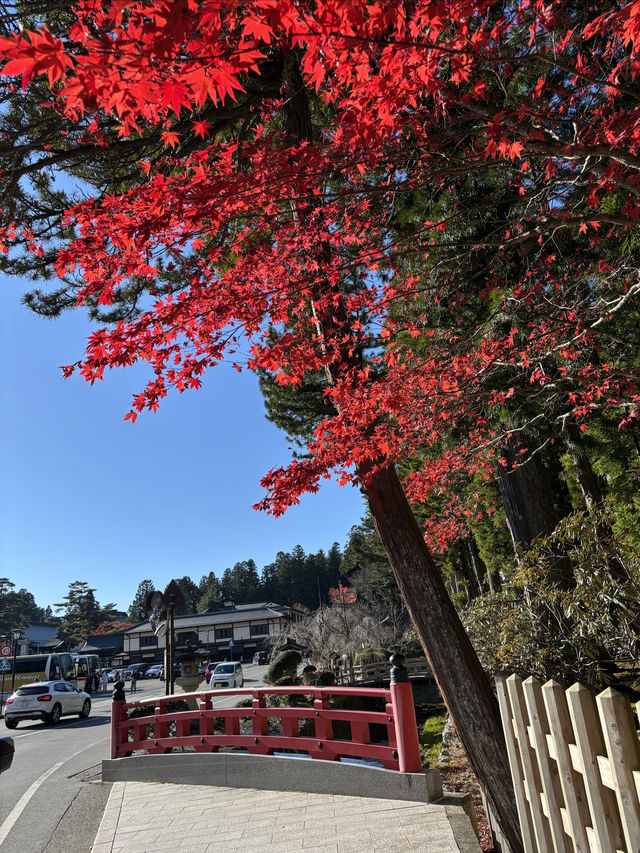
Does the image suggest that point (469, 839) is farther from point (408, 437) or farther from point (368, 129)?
point (368, 129)

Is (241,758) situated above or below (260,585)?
below

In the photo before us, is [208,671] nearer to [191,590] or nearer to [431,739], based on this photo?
[431,739]

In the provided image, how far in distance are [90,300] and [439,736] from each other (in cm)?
1282

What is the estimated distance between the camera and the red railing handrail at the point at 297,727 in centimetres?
601

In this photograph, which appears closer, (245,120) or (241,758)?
(241,758)

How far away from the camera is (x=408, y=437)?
661 cm

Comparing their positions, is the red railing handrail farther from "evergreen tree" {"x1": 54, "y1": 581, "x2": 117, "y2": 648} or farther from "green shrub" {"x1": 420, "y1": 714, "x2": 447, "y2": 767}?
"evergreen tree" {"x1": 54, "y1": 581, "x2": 117, "y2": 648}

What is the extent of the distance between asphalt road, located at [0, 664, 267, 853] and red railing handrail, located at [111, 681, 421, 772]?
0.98 metres

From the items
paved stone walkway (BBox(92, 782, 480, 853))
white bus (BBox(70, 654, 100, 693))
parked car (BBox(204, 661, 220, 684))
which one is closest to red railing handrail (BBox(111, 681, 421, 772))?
paved stone walkway (BBox(92, 782, 480, 853))

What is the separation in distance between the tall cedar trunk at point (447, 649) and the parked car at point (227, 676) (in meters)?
27.0

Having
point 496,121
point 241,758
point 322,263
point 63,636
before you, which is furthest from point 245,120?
point 63,636

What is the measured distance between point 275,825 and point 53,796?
4.56 m

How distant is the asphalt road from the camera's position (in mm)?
6266

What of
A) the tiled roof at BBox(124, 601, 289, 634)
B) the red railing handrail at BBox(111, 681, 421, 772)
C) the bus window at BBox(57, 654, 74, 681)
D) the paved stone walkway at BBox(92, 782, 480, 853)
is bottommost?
the paved stone walkway at BBox(92, 782, 480, 853)
